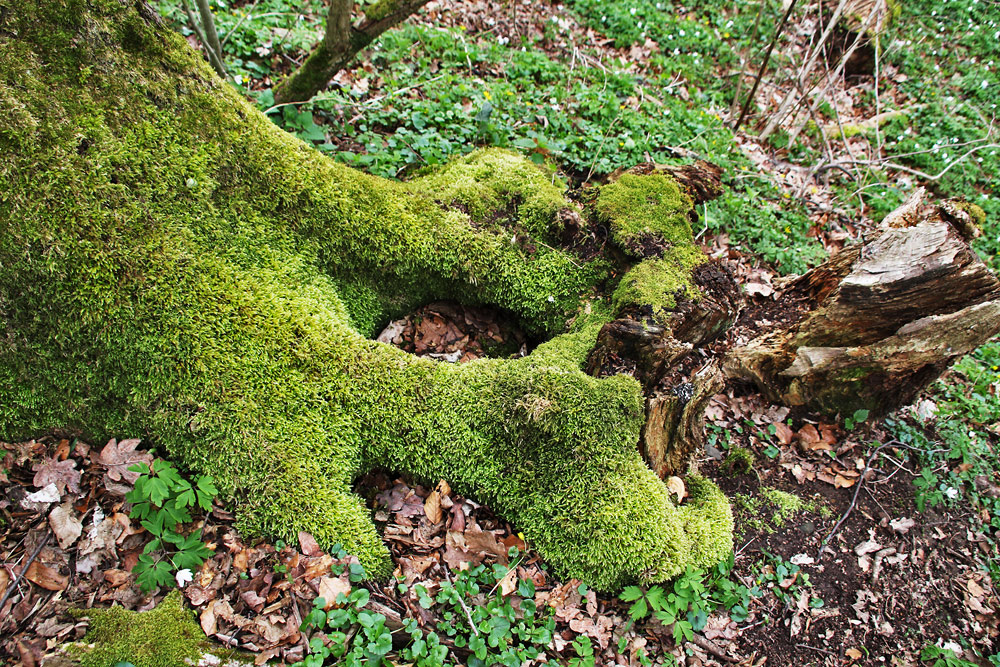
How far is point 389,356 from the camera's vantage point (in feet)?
9.86

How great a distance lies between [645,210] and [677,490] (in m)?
1.86

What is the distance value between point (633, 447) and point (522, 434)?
2.05ft

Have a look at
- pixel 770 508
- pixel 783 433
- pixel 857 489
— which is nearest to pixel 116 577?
pixel 770 508

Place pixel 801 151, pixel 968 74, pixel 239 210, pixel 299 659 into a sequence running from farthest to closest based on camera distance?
pixel 968 74 → pixel 801 151 → pixel 239 210 → pixel 299 659

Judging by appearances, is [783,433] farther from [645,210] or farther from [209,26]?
[209,26]

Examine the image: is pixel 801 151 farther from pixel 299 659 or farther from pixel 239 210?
pixel 299 659

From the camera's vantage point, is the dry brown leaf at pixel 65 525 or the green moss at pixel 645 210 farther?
the green moss at pixel 645 210

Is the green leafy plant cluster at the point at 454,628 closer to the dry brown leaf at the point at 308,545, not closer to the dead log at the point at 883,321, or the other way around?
the dry brown leaf at the point at 308,545

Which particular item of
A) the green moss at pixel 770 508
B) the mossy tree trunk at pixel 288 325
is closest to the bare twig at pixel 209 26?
the mossy tree trunk at pixel 288 325

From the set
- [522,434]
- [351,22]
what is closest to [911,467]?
[522,434]

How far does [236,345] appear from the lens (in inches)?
106

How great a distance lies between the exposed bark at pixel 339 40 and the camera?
3.92 metres

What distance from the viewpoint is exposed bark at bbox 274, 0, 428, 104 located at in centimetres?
392

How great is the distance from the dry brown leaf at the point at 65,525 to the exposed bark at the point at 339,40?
3386 mm
